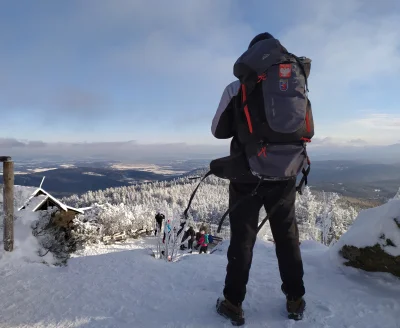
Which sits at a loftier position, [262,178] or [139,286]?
[262,178]

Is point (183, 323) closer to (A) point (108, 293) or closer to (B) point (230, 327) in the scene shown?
(B) point (230, 327)

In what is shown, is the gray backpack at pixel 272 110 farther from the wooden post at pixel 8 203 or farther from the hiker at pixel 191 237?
the hiker at pixel 191 237

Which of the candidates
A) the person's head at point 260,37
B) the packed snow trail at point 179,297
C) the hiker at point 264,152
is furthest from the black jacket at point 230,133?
the packed snow trail at point 179,297

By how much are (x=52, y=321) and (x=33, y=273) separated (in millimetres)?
2096

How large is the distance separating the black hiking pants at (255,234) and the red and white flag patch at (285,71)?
1028 millimetres

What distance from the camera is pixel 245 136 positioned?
2.55 metres

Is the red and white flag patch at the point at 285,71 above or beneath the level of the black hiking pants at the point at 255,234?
above

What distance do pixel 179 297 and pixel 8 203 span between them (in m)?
4.79

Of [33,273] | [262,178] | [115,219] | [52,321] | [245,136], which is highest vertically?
[245,136]

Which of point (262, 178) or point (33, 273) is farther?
point (33, 273)

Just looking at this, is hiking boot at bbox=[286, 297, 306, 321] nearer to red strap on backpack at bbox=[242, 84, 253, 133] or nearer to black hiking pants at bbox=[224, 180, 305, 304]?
black hiking pants at bbox=[224, 180, 305, 304]

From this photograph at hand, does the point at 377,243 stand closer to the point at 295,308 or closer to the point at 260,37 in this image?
the point at 295,308

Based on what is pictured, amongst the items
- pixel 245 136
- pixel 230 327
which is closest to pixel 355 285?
pixel 230 327

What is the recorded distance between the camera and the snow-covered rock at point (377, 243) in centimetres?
358
